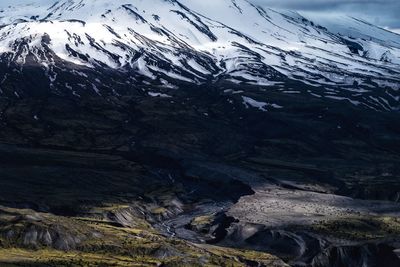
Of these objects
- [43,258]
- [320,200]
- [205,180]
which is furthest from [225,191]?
Result: [43,258]

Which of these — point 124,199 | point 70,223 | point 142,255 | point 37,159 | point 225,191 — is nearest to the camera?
point 142,255

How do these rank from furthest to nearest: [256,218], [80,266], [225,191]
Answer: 1. [225,191]
2. [256,218]
3. [80,266]

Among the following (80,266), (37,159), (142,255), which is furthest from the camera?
(37,159)

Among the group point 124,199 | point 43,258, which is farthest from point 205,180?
point 43,258

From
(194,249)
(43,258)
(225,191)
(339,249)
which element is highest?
(225,191)

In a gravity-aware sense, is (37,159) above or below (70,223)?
above

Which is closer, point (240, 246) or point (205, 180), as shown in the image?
point (240, 246)

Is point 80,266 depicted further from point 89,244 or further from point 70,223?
point 70,223

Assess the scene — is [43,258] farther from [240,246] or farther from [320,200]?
[320,200]

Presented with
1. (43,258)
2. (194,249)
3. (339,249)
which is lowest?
(43,258)
